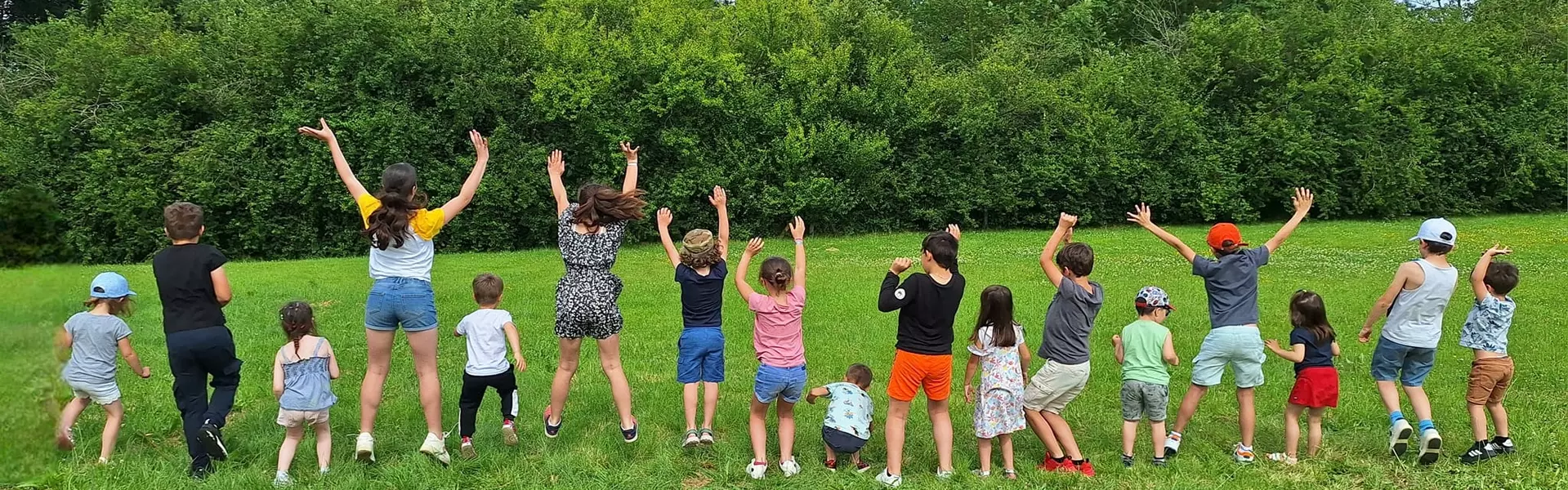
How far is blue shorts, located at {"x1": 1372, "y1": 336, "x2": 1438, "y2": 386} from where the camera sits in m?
5.22

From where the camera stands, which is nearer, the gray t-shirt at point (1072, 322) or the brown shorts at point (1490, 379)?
the gray t-shirt at point (1072, 322)

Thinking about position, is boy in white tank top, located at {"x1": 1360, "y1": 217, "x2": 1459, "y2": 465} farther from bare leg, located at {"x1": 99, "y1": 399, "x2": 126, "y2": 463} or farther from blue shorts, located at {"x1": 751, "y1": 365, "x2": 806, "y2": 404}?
bare leg, located at {"x1": 99, "y1": 399, "x2": 126, "y2": 463}

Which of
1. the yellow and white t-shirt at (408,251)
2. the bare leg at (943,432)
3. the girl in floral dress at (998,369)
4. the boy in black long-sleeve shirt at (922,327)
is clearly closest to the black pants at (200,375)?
the yellow and white t-shirt at (408,251)

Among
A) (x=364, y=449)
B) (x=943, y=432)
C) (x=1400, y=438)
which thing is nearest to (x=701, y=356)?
(x=943, y=432)

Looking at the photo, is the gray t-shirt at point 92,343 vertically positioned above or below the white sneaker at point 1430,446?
above

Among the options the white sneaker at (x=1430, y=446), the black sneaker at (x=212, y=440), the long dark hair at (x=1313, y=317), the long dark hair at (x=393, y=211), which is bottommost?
the white sneaker at (x=1430, y=446)

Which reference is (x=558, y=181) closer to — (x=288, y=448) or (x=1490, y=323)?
(x=288, y=448)

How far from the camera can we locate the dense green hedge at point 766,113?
20.7m

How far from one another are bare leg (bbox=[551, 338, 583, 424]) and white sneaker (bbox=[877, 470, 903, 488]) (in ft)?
6.05

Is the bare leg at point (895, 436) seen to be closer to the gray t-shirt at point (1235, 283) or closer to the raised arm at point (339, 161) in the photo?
the gray t-shirt at point (1235, 283)

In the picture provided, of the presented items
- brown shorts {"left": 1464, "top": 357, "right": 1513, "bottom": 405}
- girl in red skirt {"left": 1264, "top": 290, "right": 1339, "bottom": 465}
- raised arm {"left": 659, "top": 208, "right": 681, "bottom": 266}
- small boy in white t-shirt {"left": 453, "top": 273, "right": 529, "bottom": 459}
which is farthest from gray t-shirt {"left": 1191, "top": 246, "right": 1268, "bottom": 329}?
small boy in white t-shirt {"left": 453, "top": 273, "right": 529, "bottom": 459}

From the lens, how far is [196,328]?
4516 millimetres

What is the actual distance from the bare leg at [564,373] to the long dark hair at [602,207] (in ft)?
2.24

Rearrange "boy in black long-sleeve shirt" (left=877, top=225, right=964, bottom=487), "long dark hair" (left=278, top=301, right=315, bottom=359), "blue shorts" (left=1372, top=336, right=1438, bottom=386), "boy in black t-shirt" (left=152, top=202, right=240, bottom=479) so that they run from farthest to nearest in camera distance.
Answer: "blue shorts" (left=1372, top=336, right=1438, bottom=386) → "boy in black long-sleeve shirt" (left=877, top=225, right=964, bottom=487) → "long dark hair" (left=278, top=301, right=315, bottom=359) → "boy in black t-shirt" (left=152, top=202, right=240, bottom=479)
